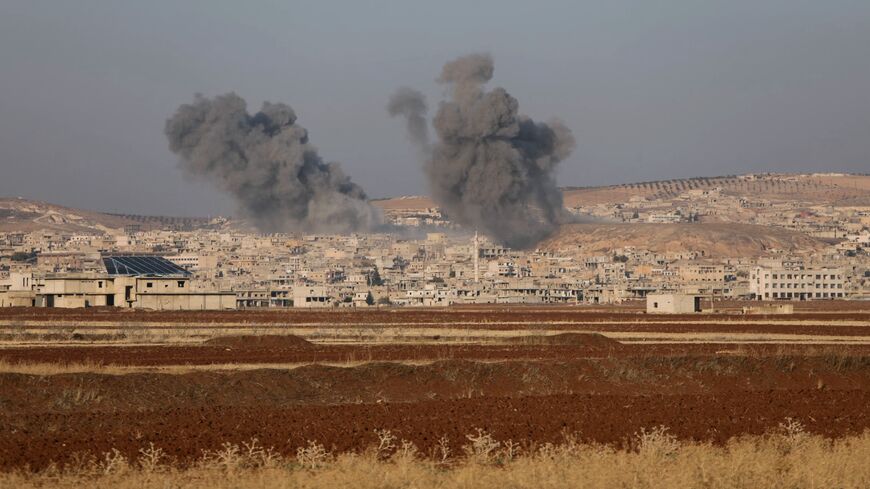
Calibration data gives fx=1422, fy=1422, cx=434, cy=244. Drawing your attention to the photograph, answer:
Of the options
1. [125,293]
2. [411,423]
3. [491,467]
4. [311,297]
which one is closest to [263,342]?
[411,423]

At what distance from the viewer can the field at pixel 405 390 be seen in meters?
20.5

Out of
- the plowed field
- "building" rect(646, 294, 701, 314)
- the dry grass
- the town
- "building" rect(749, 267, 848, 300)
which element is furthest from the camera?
"building" rect(749, 267, 848, 300)

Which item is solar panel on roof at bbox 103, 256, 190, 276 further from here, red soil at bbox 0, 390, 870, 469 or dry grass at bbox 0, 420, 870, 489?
dry grass at bbox 0, 420, 870, 489

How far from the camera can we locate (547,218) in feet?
585

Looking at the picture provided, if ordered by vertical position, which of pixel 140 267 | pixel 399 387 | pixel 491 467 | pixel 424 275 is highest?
pixel 424 275

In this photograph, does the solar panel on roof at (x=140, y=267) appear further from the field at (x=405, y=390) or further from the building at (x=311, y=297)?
the field at (x=405, y=390)

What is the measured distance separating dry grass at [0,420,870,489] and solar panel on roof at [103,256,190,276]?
267 feet

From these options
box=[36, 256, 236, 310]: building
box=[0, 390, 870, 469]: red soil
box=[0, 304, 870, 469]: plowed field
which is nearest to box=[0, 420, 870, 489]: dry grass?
box=[0, 390, 870, 469]: red soil

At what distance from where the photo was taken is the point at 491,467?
18.1 m

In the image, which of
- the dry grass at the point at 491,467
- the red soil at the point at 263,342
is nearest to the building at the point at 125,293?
the red soil at the point at 263,342

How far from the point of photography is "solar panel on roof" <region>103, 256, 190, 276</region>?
100312 millimetres

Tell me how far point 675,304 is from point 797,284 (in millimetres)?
56524

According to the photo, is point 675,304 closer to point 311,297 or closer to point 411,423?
point 311,297

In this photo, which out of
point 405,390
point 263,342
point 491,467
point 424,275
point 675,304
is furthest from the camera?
point 424,275
